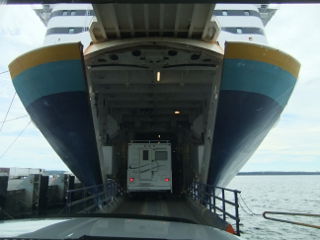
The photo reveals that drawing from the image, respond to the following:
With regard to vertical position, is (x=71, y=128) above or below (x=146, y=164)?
above

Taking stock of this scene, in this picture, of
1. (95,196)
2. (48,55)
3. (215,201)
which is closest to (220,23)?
(48,55)

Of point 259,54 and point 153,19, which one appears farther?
point 259,54

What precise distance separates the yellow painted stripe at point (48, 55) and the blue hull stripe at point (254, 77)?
4.75m

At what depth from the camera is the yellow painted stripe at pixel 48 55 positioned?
1118 cm

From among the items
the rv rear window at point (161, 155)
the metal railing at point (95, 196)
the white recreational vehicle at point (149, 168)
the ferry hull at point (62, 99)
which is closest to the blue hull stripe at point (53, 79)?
the ferry hull at point (62, 99)

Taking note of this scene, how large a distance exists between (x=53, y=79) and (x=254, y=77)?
6.79m

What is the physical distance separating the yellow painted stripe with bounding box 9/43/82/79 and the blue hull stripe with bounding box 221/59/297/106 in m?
4.75

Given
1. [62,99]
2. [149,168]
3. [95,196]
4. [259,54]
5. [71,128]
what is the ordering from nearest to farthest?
[95,196], [259,54], [62,99], [71,128], [149,168]

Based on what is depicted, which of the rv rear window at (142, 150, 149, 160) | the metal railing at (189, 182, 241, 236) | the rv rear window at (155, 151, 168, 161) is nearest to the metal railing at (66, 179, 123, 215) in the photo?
the rv rear window at (142, 150, 149, 160)

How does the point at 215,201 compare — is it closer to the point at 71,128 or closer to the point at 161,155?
the point at 71,128

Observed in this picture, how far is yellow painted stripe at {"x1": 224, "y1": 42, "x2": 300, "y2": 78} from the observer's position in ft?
36.7

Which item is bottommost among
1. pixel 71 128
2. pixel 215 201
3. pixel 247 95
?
pixel 215 201

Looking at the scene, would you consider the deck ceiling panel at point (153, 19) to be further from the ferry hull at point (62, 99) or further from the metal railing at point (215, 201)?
the metal railing at point (215, 201)

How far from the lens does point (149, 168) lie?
1605cm
